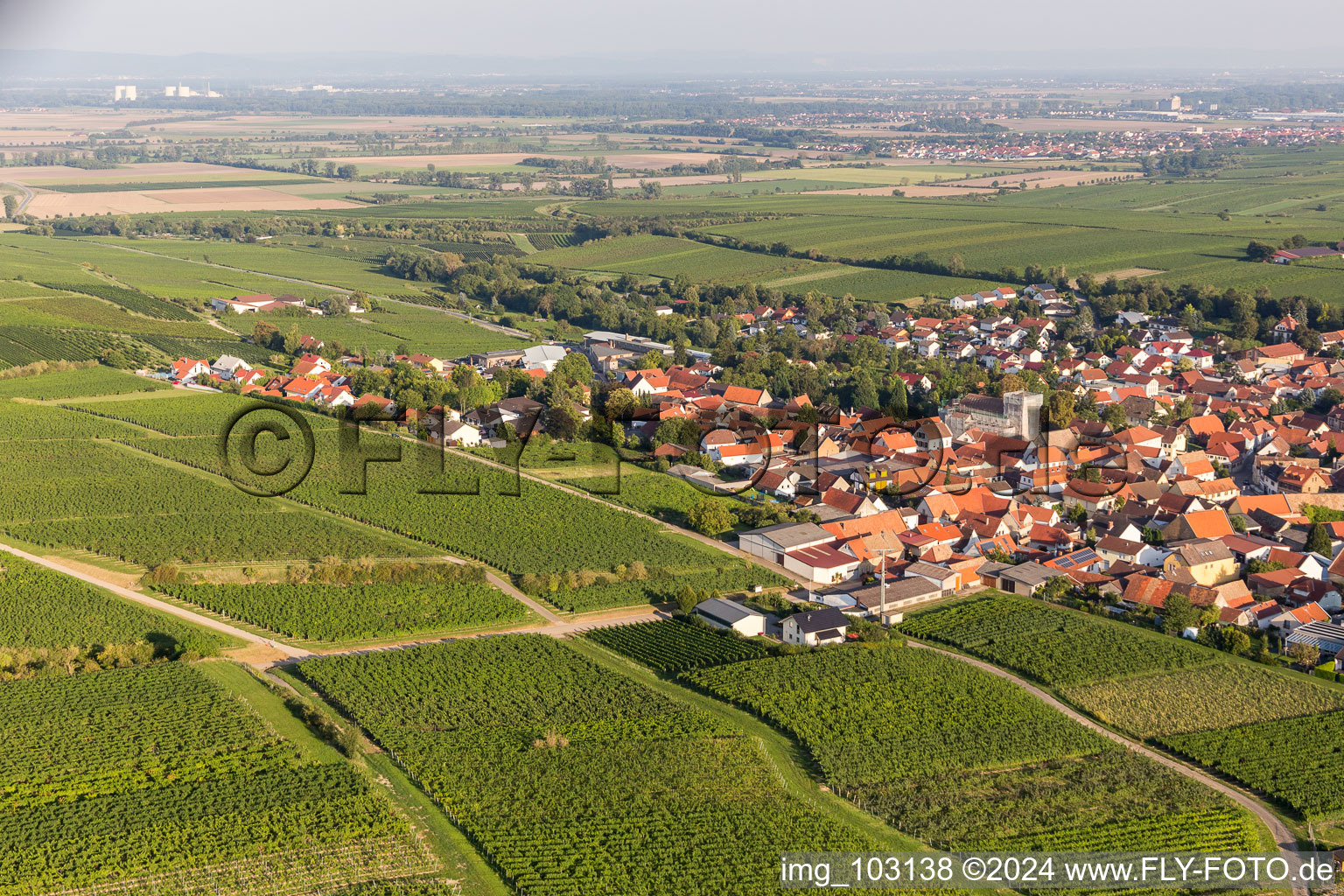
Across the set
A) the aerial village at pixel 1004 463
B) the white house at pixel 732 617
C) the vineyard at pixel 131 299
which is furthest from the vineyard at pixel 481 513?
the vineyard at pixel 131 299

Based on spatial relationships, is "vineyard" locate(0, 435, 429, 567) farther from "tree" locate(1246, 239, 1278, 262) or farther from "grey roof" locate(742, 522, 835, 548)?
"tree" locate(1246, 239, 1278, 262)

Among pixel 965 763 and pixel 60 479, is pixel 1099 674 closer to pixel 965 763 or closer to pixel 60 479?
pixel 965 763

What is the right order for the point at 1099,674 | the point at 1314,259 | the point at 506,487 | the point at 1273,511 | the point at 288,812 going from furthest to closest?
the point at 1314,259
the point at 506,487
the point at 1273,511
the point at 1099,674
the point at 288,812

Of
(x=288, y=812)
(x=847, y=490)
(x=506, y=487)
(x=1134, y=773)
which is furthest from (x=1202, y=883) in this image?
(x=506, y=487)

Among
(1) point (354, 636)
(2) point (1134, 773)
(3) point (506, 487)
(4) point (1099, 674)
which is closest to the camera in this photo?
(2) point (1134, 773)

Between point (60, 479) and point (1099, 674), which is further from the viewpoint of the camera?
point (60, 479)

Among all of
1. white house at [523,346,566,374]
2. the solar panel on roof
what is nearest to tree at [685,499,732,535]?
the solar panel on roof
